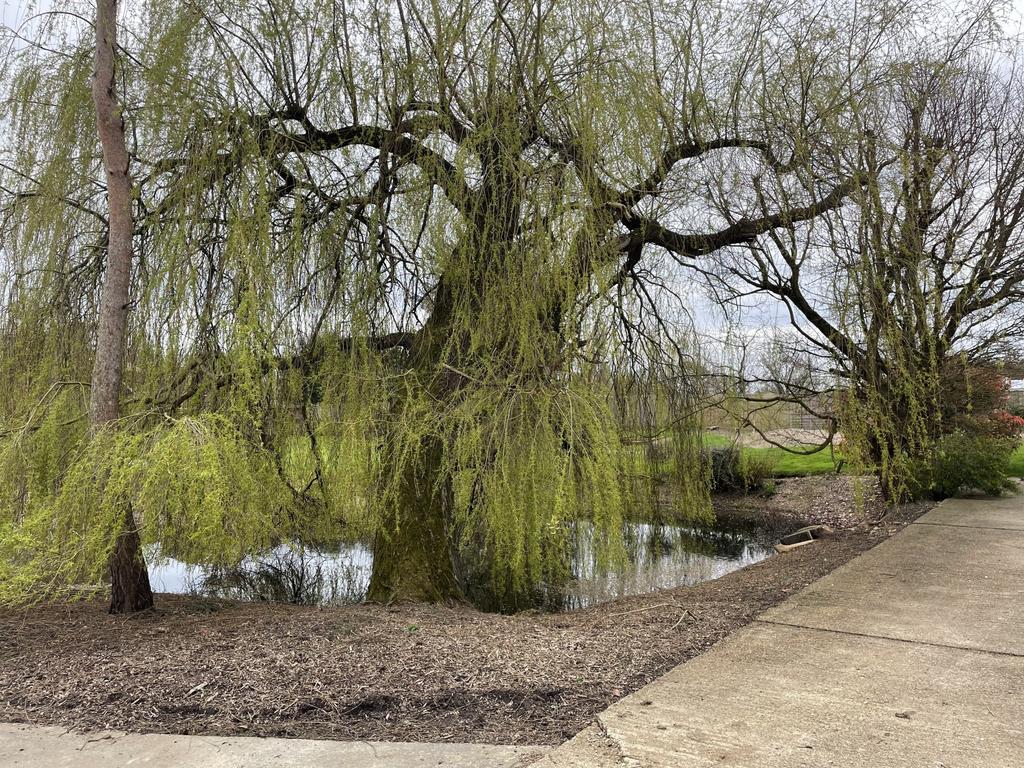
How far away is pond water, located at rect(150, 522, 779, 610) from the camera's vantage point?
7402 millimetres

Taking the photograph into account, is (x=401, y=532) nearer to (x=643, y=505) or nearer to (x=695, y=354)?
(x=643, y=505)

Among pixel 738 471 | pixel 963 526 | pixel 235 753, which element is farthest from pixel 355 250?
pixel 738 471

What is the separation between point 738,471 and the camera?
47.1 ft

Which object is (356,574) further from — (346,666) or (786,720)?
(786,720)

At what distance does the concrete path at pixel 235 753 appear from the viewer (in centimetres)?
271

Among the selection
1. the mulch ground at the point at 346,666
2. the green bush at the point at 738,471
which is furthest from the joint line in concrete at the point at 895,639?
the green bush at the point at 738,471

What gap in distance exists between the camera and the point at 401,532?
245 inches

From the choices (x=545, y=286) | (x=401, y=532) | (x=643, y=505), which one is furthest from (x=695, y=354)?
(x=401, y=532)

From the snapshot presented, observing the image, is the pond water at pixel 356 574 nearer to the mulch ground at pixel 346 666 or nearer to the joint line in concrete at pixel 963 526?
the mulch ground at pixel 346 666

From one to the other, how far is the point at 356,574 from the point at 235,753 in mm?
5749

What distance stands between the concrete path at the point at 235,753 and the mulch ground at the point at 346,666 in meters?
0.11

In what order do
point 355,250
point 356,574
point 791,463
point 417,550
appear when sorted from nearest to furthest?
point 355,250 → point 417,550 → point 356,574 → point 791,463

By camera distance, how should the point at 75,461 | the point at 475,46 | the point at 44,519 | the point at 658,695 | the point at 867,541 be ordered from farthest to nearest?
1. the point at 867,541
2. the point at 475,46
3. the point at 75,461
4. the point at 44,519
5. the point at 658,695

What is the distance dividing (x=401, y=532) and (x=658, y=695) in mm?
3373
